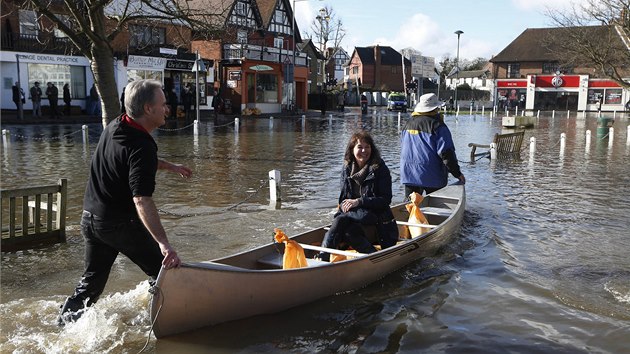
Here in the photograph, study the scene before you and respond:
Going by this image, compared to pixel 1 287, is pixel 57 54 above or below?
above

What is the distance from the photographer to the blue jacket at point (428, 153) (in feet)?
27.4

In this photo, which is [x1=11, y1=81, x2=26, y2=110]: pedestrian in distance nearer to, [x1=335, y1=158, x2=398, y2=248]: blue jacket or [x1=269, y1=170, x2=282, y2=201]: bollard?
[x1=269, y1=170, x2=282, y2=201]: bollard

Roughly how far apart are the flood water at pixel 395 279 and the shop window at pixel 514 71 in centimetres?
6105

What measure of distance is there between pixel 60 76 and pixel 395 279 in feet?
98.5

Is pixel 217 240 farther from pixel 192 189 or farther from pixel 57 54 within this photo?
pixel 57 54

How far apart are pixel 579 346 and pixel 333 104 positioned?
5365 cm

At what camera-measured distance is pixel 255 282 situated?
5398mm

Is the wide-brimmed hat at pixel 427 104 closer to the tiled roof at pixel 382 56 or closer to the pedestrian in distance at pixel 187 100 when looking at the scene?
the pedestrian in distance at pixel 187 100

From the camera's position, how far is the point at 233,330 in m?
5.42

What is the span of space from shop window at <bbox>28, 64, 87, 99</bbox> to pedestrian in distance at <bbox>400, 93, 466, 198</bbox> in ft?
91.5

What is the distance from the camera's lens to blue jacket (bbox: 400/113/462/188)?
329 inches

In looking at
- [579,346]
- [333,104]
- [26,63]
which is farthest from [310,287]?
[333,104]

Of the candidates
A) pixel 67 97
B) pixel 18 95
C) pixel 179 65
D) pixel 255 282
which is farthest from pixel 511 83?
pixel 255 282

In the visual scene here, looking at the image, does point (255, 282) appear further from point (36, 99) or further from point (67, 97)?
point (67, 97)
